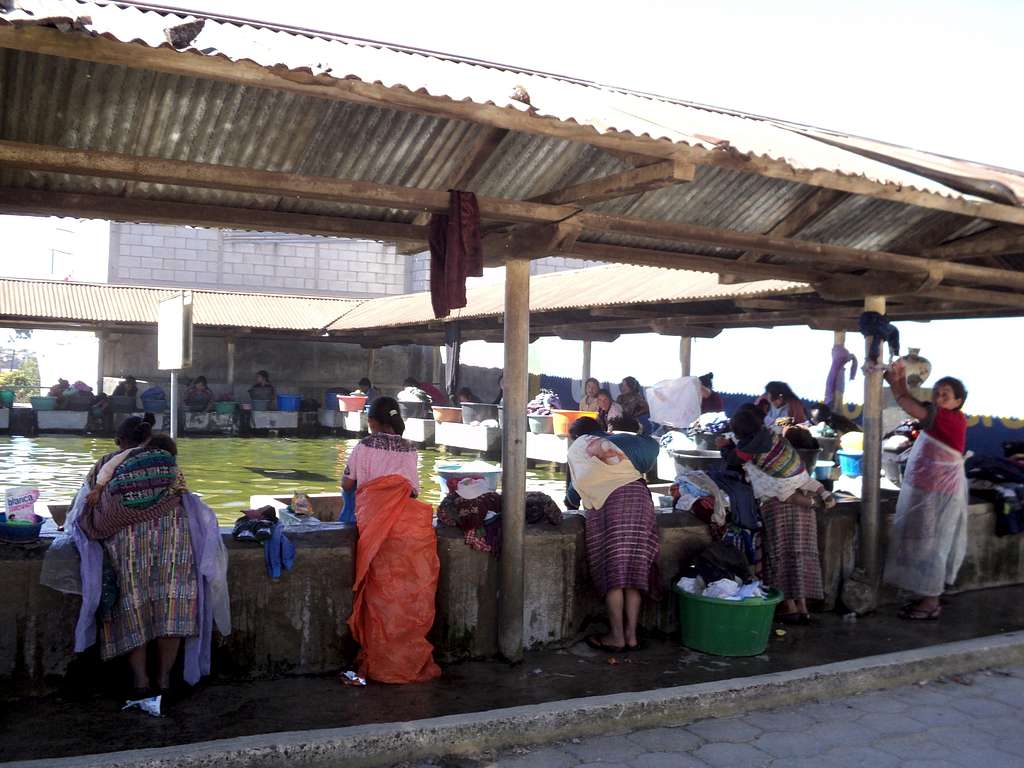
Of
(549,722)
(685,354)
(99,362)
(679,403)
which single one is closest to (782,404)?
(679,403)

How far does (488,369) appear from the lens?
25750mm

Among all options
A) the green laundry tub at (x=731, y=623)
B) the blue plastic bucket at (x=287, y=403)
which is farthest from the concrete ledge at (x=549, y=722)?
the blue plastic bucket at (x=287, y=403)

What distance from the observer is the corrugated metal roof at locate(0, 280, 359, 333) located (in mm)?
20406

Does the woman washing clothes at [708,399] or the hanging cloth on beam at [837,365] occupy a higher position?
the hanging cloth on beam at [837,365]

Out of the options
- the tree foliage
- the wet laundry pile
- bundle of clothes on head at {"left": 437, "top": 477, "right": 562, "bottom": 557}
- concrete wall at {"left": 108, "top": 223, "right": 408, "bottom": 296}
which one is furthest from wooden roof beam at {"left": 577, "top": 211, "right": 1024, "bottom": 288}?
concrete wall at {"left": 108, "top": 223, "right": 408, "bottom": 296}

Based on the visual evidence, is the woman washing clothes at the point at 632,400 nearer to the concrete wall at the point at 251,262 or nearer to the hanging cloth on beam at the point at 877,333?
the hanging cloth on beam at the point at 877,333

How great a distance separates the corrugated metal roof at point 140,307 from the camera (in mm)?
20406

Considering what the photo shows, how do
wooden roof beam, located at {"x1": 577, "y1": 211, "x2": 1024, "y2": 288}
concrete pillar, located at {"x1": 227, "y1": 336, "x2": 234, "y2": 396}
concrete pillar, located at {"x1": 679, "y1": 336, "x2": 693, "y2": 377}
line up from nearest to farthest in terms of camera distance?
wooden roof beam, located at {"x1": 577, "y1": 211, "x2": 1024, "y2": 288} → concrete pillar, located at {"x1": 679, "y1": 336, "x2": 693, "y2": 377} → concrete pillar, located at {"x1": 227, "y1": 336, "x2": 234, "y2": 396}

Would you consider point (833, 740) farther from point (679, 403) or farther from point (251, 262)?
point (251, 262)

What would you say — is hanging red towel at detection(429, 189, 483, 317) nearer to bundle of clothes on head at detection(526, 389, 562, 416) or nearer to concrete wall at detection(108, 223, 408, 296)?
bundle of clothes on head at detection(526, 389, 562, 416)

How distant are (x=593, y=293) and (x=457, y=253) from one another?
386 inches

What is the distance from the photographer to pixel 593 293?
1464cm

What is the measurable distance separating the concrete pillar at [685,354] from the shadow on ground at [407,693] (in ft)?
30.9

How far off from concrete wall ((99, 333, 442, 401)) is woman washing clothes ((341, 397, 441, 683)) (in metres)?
19.8
